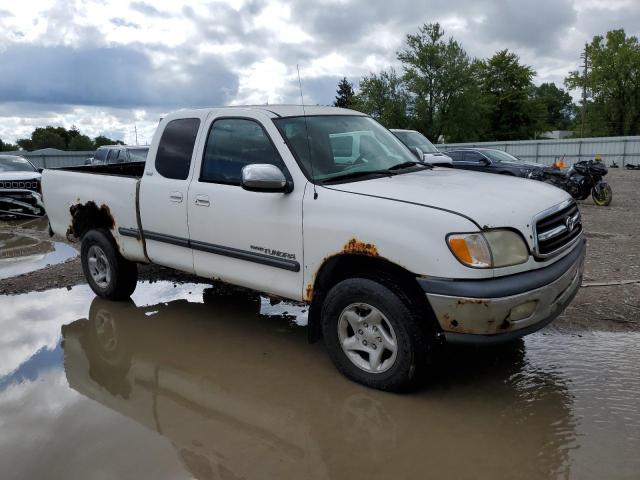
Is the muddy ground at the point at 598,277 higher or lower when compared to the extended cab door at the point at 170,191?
lower

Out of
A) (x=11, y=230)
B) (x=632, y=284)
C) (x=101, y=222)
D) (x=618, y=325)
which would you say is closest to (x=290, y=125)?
(x=101, y=222)

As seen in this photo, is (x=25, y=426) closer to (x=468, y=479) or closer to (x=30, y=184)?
(x=468, y=479)

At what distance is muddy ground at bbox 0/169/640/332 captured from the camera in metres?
5.06

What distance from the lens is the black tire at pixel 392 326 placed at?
11.6 ft

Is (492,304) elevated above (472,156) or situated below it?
below

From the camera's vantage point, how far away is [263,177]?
3.95m

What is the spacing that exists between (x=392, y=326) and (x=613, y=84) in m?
65.4

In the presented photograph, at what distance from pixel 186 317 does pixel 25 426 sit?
7.14 feet

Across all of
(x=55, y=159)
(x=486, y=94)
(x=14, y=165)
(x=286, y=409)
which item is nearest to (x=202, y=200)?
(x=286, y=409)

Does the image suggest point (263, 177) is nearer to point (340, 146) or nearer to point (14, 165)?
point (340, 146)

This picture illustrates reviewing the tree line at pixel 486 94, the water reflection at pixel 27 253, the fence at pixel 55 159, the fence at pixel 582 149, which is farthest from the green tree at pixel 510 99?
the water reflection at pixel 27 253

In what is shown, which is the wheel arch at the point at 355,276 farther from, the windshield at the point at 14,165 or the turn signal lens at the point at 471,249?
the windshield at the point at 14,165

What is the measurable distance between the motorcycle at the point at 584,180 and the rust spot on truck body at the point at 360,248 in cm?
1195

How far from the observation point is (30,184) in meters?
13.3
